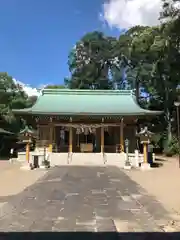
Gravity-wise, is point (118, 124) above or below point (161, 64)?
below

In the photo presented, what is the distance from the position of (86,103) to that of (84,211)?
21558 mm

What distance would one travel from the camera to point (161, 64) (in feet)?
108

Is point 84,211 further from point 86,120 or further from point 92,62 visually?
point 92,62

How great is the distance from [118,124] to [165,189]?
1475 centimetres

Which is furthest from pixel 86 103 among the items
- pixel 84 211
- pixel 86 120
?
pixel 84 211

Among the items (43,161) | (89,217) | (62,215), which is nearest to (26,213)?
(62,215)

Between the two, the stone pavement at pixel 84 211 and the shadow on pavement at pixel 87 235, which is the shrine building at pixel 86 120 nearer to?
the stone pavement at pixel 84 211

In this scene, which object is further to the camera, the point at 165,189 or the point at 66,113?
the point at 66,113

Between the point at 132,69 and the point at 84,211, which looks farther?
the point at 132,69

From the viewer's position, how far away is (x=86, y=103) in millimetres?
28625

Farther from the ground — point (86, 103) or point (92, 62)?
point (92, 62)

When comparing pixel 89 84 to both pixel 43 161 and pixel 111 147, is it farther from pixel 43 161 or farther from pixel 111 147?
pixel 43 161

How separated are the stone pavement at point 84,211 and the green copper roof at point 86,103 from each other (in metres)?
14.5

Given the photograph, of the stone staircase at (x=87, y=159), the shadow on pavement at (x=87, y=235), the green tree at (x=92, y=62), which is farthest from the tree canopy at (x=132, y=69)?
the shadow on pavement at (x=87, y=235)
